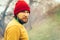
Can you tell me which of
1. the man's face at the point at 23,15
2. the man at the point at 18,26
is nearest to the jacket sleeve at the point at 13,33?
the man at the point at 18,26

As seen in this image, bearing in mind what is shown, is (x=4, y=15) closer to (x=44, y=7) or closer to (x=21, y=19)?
(x=44, y=7)

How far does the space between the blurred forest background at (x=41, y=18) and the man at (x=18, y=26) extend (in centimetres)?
130

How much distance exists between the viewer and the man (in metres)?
1.56

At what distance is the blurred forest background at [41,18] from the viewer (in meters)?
2.98

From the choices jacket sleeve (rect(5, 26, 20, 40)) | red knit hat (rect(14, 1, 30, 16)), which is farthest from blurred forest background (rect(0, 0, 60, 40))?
jacket sleeve (rect(5, 26, 20, 40))

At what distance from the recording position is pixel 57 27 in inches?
117

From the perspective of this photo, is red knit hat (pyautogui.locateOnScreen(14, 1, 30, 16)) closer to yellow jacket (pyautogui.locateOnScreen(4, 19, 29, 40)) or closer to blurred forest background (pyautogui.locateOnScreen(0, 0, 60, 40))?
yellow jacket (pyautogui.locateOnScreen(4, 19, 29, 40))

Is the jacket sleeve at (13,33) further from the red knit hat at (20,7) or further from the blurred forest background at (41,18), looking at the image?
the blurred forest background at (41,18)

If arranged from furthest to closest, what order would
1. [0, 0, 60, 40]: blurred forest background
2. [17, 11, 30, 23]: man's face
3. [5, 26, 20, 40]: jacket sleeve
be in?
[0, 0, 60, 40]: blurred forest background → [17, 11, 30, 23]: man's face → [5, 26, 20, 40]: jacket sleeve

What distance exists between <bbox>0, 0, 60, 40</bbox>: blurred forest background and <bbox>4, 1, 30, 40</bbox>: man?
130 cm

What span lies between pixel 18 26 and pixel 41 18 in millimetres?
1451

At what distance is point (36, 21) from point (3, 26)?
521 millimetres

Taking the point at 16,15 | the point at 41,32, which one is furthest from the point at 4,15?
the point at 16,15

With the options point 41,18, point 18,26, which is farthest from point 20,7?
point 41,18
